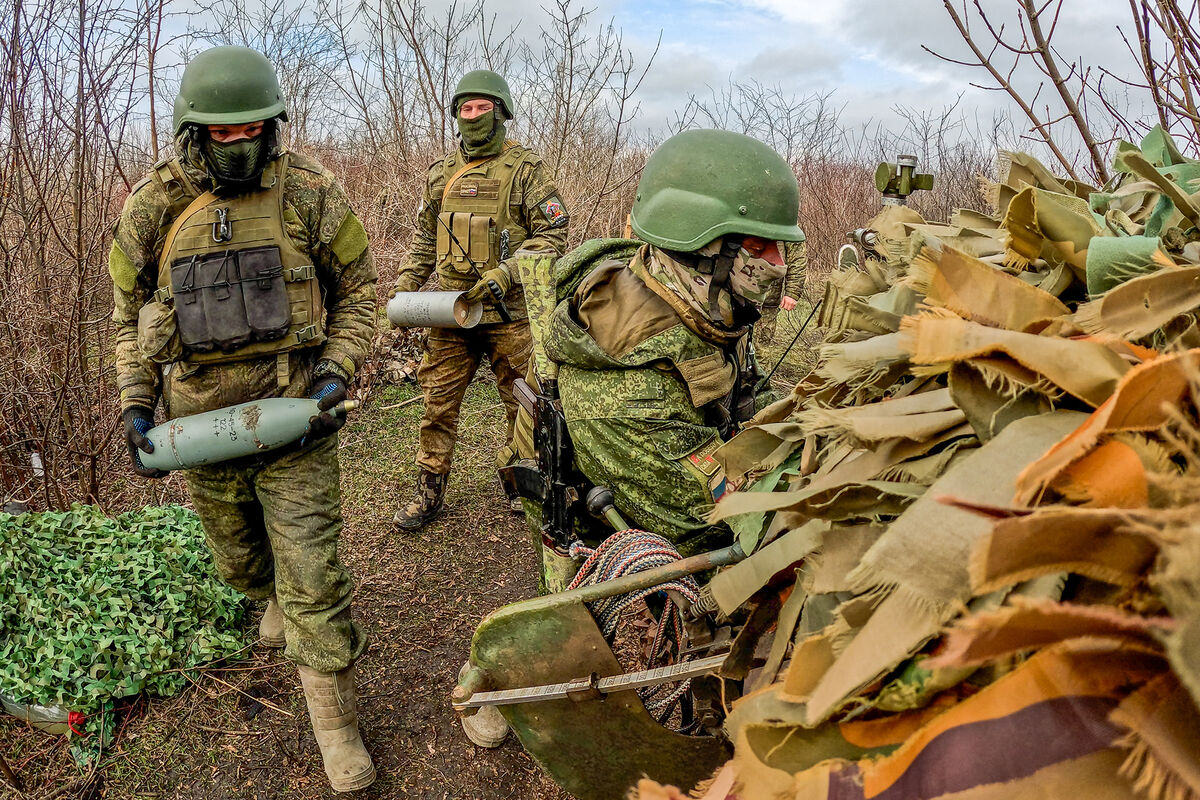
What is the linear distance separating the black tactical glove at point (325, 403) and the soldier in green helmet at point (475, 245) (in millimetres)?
1849

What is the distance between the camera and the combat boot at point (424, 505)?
4.92m

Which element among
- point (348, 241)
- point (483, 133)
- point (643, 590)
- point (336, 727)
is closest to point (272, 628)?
point (336, 727)

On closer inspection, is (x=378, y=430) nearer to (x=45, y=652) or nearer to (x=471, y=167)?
(x=471, y=167)

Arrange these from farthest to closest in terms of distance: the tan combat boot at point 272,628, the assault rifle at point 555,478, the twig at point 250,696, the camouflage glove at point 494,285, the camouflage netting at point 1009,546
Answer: the camouflage glove at point 494,285 < the tan combat boot at point 272,628 < the twig at point 250,696 < the assault rifle at point 555,478 < the camouflage netting at point 1009,546

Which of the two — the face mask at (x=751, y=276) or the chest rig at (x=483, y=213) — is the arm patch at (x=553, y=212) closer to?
the chest rig at (x=483, y=213)

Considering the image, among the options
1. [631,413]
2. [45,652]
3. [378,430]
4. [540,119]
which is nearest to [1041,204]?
[631,413]

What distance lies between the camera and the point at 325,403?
2920 millimetres

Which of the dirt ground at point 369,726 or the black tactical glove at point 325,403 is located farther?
the dirt ground at point 369,726

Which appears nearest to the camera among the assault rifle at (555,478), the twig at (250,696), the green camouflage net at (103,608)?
the assault rifle at (555,478)

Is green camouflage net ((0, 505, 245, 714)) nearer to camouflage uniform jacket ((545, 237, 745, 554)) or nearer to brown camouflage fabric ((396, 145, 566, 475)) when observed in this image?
brown camouflage fabric ((396, 145, 566, 475))

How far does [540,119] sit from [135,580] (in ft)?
25.4

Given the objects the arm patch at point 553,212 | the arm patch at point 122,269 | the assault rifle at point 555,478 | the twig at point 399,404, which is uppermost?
the arm patch at point 553,212

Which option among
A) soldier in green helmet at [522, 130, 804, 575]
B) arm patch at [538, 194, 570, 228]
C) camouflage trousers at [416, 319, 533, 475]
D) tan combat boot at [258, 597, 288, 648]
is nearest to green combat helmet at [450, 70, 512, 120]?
arm patch at [538, 194, 570, 228]

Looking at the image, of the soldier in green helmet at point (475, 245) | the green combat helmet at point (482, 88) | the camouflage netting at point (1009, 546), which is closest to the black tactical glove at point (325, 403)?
the soldier in green helmet at point (475, 245)
